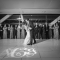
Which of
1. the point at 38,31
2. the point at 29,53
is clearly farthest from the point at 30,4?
the point at 29,53

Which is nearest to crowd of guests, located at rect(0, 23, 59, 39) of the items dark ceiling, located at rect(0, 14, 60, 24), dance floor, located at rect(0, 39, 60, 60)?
dark ceiling, located at rect(0, 14, 60, 24)

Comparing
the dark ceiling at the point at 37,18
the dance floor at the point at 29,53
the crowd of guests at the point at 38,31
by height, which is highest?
the dark ceiling at the point at 37,18

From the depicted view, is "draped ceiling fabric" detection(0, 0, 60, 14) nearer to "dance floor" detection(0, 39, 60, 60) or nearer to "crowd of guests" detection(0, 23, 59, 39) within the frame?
"crowd of guests" detection(0, 23, 59, 39)

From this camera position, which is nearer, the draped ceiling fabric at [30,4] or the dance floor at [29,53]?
the dance floor at [29,53]

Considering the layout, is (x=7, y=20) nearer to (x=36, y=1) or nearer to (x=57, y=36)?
(x=36, y=1)

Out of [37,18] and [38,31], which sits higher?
[37,18]

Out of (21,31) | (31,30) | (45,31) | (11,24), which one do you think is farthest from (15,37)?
(31,30)

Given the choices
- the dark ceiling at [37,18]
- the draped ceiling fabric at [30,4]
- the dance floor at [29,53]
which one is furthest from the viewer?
the dark ceiling at [37,18]

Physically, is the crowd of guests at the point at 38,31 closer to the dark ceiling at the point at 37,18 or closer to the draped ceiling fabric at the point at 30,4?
the dark ceiling at the point at 37,18

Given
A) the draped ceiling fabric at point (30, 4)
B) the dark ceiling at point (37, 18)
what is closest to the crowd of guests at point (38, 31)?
the dark ceiling at point (37, 18)

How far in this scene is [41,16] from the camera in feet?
29.2

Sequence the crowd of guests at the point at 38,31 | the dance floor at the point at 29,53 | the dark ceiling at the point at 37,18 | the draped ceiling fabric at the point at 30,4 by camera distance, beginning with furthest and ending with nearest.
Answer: the dark ceiling at the point at 37,18 < the crowd of guests at the point at 38,31 < the draped ceiling fabric at the point at 30,4 < the dance floor at the point at 29,53

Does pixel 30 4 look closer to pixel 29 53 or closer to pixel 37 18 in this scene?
pixel 37 18

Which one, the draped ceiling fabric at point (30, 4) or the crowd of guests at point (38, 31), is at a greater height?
the draped ceiling fabric at point (30, 4)
